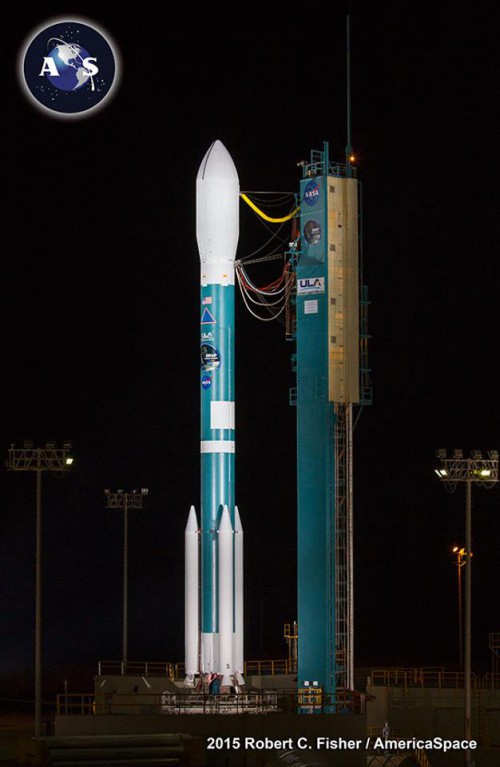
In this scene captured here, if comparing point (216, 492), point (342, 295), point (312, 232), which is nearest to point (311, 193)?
point (312, 232)

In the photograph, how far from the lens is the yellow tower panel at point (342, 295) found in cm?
4072

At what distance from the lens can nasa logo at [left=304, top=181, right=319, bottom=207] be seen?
1622 inches

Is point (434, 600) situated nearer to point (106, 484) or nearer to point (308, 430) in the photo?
point (106, 484)

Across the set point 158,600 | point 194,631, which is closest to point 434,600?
point 158,600

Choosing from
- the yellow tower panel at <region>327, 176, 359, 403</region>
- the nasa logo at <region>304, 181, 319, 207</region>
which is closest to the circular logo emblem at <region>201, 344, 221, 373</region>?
the yellow tower panel at <region>327, 176, 359, 403</region>

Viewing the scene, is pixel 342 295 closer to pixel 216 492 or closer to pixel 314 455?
pixel 314 455

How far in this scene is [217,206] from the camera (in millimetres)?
41500

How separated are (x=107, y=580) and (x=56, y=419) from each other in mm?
13512

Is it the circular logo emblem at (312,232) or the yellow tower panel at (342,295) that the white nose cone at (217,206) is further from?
the yellow tower panel at (342,295)

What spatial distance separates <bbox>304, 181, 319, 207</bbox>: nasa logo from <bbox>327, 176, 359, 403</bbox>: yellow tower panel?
37 cm

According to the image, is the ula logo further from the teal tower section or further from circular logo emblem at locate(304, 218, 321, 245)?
circular logo emblem at locate(304, 218, 321, 245)

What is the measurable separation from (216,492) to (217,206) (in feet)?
26.7

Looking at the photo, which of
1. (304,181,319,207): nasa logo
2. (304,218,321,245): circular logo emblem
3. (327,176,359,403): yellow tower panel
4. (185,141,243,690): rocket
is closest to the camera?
(185,141,243,690): rocket

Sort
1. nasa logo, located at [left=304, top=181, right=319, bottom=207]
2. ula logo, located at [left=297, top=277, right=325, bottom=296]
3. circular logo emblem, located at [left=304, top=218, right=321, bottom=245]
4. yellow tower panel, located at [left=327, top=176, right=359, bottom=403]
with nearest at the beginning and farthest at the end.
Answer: yellow tower panel, located at [left=327, top=176, right=359, bottom=403] < ula logo, located at [left=297, top=277, right=325, bottom=296] < circular logo emblem, located at [left=304, top=218, right=321, bottom=245] < nasa logo, located at [left=304, top=181, right=319, bottom=207]
